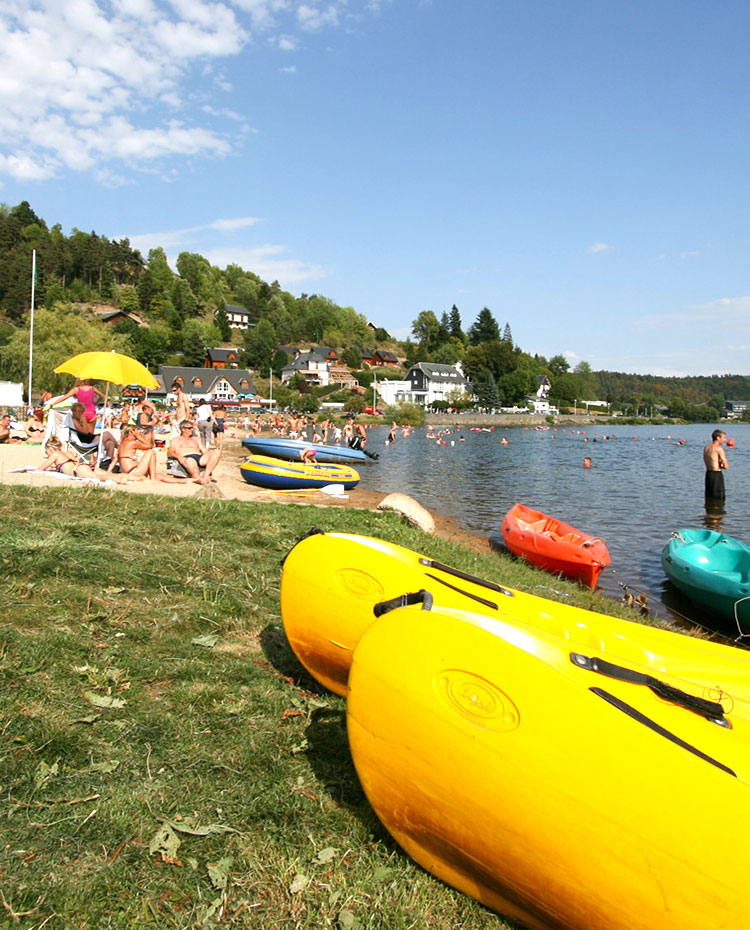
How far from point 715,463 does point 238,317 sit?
482 feet

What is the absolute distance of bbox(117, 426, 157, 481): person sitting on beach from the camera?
40.4 ft

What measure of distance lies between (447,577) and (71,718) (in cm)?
232

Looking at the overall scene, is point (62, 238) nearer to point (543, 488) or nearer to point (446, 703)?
point (543, 488)

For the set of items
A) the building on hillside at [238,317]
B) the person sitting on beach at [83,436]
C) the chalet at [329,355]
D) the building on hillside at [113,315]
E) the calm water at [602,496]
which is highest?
the building on hillside at [238,317]

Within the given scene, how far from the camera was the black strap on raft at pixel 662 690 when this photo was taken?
257 centimetres

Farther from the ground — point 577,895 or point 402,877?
point 577,895

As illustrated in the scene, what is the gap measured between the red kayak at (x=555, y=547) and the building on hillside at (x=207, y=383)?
84322 mm

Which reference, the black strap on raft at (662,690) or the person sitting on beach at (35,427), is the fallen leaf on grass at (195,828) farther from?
the person sitting on beach at (35,427)

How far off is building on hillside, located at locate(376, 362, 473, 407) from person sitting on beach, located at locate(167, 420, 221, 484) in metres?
97.4

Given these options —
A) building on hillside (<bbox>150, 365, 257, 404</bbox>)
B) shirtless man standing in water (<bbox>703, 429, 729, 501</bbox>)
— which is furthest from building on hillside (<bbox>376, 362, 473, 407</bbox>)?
shirtless man standing in water (<bbox>703, 429, 729, 501</bbox>)

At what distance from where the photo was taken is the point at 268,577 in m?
6.16

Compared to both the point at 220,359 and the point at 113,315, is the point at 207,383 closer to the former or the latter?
the point at 220,359

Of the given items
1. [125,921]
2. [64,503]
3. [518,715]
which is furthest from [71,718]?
[64,503]

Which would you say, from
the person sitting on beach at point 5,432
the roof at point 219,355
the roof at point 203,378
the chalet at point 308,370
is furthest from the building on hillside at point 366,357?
the person sitting on beach at point 5,432
